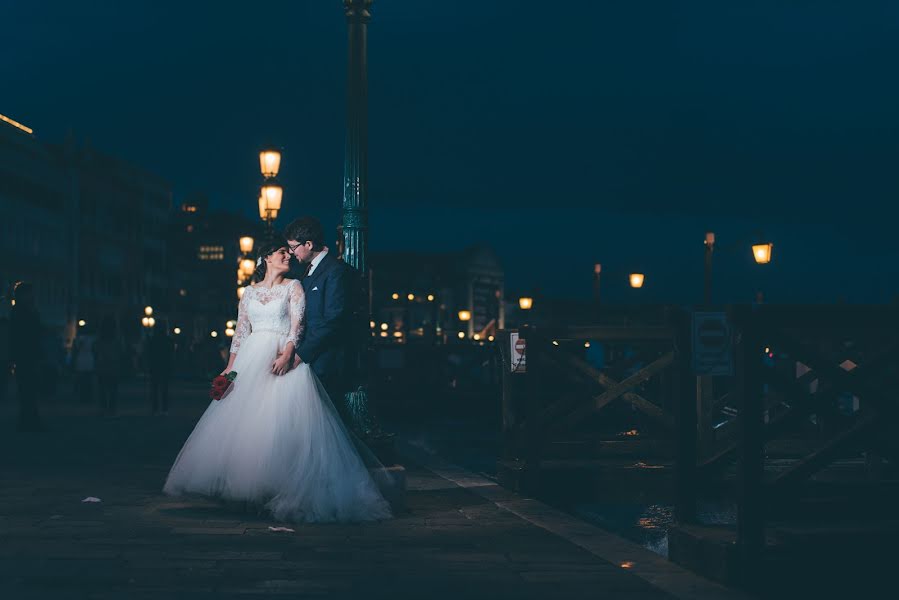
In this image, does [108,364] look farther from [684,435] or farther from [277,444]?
[684,435]

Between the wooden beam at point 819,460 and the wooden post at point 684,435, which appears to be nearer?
the wooden beam at point 819,460

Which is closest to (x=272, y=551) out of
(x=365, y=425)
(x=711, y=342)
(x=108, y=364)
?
(x=365, y=425)

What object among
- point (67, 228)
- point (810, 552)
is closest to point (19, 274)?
point (67, 228)

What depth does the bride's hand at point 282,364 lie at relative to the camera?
9.72 m

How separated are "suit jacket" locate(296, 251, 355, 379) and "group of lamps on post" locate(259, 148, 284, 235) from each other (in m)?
16.9

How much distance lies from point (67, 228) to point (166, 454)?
75767mm

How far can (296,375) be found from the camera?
974 cm

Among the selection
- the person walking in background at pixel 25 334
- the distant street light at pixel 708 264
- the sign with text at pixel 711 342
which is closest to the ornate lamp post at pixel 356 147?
the sign with text at pixel 711 342

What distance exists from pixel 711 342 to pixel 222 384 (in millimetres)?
3428

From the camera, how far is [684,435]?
26.0 ft

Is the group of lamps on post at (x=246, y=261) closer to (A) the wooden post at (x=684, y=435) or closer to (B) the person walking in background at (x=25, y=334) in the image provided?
(B) the person walking in background at (x=25, y=334)

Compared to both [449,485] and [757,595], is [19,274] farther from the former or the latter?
[757,595]

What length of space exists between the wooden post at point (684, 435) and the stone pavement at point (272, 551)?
0.57m

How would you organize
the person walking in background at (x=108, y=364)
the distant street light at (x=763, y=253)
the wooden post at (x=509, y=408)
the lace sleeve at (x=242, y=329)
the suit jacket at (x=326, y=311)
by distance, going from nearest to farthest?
the suit jacket at (x=326, y=311)
the lace sleeve at (x=242, y=329)
the wooden post at (x=509, y=408)
the person walking in background at (x=108, y=364)
the distant street light at (x=763, y=253)
